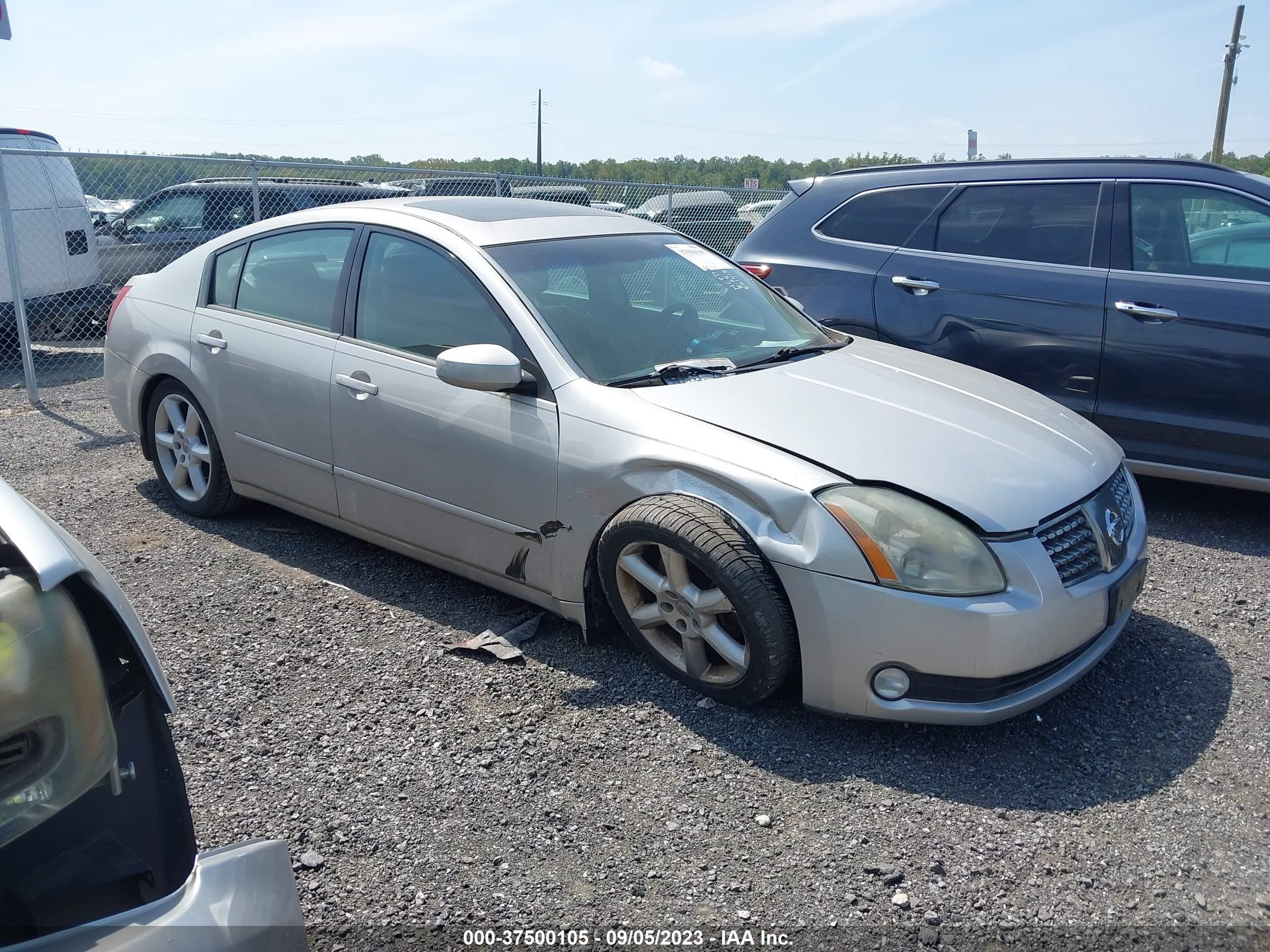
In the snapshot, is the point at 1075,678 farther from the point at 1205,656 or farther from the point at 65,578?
the point at 65,578

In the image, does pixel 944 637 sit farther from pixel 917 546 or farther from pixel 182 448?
pixel 182 448

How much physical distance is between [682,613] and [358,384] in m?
1.65

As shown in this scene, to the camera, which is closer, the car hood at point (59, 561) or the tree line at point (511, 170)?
the car hood at point (59, 561)

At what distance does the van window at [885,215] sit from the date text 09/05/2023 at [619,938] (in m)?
4.30

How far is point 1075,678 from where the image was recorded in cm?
307

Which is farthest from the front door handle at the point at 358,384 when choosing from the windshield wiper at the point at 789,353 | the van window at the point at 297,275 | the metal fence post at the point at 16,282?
the metal fence post at the point at 16,282

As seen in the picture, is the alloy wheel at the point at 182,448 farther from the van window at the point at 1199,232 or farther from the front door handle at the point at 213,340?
the van window at the point at 1199,232

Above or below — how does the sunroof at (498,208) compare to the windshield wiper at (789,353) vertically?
above

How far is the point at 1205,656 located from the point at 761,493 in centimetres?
187

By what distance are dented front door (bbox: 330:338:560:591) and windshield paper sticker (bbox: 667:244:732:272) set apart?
127cm

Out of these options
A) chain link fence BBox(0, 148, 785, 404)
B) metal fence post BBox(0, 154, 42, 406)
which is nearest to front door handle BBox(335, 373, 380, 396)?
chain link fence BBox(0, 148, 785, 404)

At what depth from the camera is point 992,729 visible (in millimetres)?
3168

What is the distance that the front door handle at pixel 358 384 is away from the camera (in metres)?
3.91

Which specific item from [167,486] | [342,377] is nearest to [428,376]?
[342,377]
